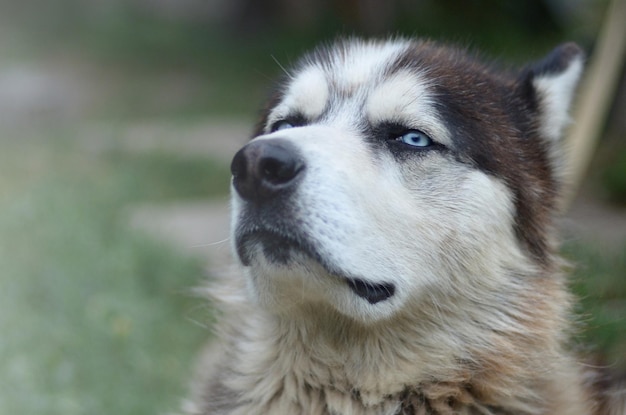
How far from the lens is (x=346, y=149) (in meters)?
3.22

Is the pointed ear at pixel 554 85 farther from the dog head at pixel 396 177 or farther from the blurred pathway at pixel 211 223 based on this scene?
the blurred pathway at pixel 211 223

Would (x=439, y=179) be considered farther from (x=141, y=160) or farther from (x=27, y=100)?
(x=27, y=100)

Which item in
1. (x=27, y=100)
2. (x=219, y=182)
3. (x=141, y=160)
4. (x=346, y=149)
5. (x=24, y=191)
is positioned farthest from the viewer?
(x=27, y=100)

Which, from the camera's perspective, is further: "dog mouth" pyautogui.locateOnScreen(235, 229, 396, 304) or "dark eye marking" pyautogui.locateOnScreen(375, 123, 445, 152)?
"dark eye marking" pyautogui.locateOnScreen(375, 123, 445, 152)

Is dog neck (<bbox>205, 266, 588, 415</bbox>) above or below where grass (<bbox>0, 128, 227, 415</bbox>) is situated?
above

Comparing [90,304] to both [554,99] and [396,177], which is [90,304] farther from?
[554,99]

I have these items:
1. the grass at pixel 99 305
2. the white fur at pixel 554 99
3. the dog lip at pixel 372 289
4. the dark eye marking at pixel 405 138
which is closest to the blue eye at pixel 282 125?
the dark eye marking at pixel 405 138

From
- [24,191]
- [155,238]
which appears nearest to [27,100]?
[24,191]

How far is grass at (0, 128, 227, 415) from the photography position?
202 inches

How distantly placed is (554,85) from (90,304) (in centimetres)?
388

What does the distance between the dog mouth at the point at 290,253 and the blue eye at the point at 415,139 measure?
0.64 m

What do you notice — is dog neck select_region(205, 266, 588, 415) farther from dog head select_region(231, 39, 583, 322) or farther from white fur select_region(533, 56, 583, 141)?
white fur select_region(533, 56, 583, 141)

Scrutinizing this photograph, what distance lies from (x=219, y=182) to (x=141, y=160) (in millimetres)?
1501

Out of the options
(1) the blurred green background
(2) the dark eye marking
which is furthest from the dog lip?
(1) the blurred green background
